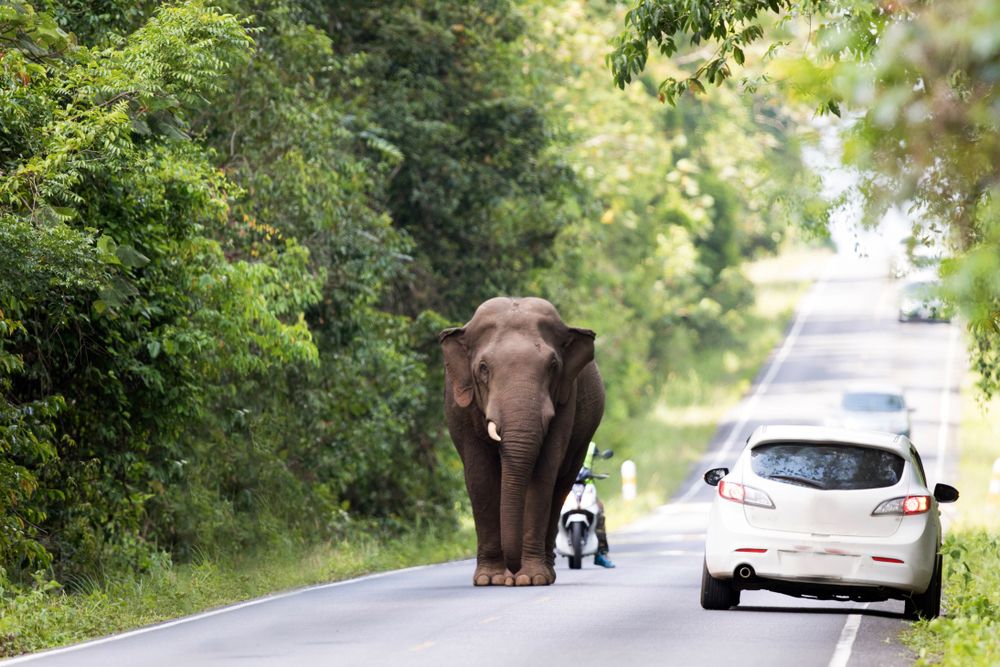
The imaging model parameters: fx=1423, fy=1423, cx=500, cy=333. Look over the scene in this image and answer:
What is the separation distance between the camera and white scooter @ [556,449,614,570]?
1767cm

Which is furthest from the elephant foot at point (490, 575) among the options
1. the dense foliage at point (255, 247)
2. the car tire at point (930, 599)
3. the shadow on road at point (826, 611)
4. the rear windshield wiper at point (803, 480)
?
the car tire at point (930, 599)

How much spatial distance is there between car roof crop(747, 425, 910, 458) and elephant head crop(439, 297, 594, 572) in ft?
9.33

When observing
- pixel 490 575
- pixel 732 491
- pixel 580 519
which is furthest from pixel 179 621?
pixel 580 519

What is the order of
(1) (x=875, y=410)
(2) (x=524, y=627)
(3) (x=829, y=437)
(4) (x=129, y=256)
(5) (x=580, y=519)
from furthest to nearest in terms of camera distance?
1. (1) (x=875, y=410)
2. (5) (x=580, y=519)
3. (4) (x=129, y=256)
4. (3) (x=829, y=437)
5. (2) (x=524, y=627)

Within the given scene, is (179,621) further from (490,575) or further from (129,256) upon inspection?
(490,575)

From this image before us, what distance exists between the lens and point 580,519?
58.0 feet

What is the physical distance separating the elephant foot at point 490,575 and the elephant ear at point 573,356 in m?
1.94

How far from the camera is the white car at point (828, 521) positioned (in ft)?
38.4

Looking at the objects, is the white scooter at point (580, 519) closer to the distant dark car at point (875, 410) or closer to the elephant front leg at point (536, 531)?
the elephant front leg at point (536, 531)

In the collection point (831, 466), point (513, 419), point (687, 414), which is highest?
point (513, 419)

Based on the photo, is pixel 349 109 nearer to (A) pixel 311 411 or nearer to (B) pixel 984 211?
(A) pixel 311 411

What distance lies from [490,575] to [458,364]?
231cm

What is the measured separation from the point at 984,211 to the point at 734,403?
46864 millimetres

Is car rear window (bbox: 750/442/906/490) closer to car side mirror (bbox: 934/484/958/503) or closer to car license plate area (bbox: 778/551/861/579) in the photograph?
car license plate area (bbox: 778/551/861/579)
